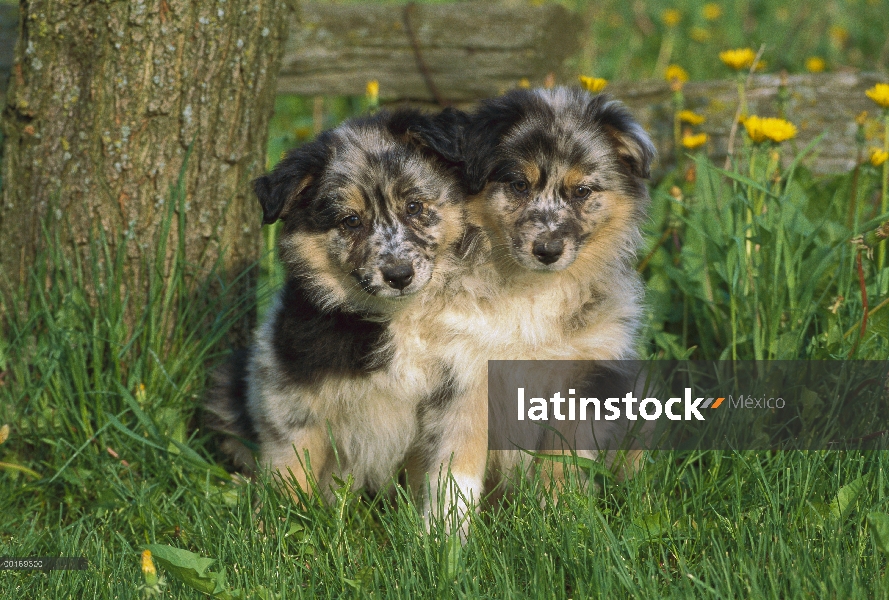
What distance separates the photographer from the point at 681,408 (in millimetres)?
3523

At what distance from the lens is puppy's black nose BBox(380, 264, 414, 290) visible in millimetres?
2984

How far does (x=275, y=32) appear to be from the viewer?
3877 mm

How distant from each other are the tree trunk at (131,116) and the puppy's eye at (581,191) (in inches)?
59.3

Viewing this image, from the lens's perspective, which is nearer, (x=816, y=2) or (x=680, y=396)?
(x=680, y=396)

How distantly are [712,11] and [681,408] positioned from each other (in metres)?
6.09

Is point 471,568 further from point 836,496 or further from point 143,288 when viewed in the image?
point 143,288

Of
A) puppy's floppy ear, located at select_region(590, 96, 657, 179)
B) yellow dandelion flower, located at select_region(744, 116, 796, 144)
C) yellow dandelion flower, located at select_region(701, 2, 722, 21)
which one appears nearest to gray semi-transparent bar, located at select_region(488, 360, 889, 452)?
puppy's floppy ear, located at select_region(590, 96, 657, 179)

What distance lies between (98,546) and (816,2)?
26.4 ft

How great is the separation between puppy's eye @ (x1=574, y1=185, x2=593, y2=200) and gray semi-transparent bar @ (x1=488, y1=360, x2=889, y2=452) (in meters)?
0.58

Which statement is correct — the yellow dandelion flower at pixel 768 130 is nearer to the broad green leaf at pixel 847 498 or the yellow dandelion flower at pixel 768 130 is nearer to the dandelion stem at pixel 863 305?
the dandelion stem at pixel 863 305

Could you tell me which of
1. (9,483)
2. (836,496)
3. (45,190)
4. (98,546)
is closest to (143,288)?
(45,190)

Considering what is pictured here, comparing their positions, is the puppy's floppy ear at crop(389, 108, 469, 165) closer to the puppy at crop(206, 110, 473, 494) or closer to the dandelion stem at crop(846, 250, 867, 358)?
the puppy at crop(206, 110, 473, 494)

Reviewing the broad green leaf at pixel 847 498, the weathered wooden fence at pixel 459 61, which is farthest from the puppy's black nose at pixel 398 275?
the weathered wooden fence at pixel 459 61

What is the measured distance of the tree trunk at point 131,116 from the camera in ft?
11.8
